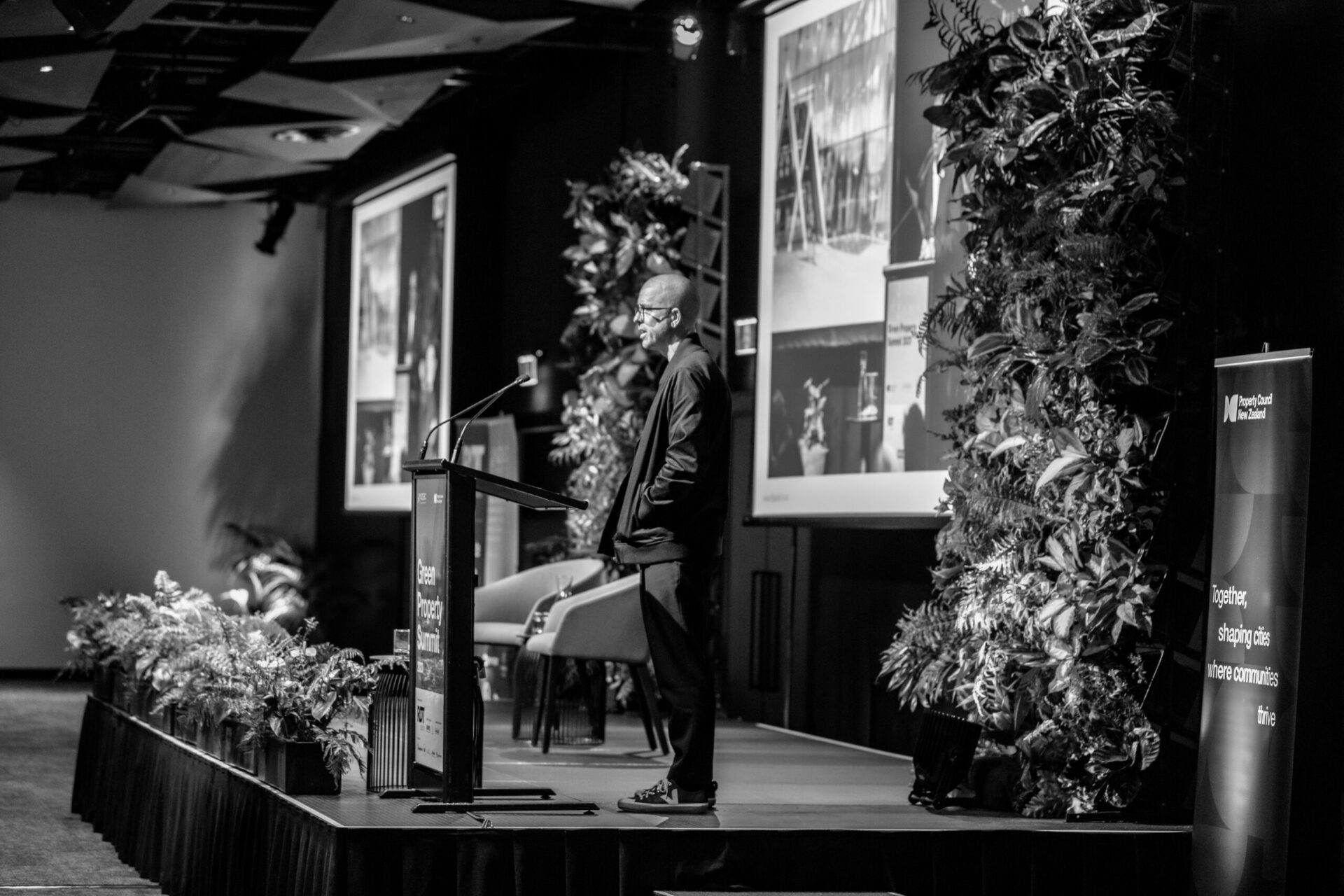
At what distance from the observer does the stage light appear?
1427 centimetres

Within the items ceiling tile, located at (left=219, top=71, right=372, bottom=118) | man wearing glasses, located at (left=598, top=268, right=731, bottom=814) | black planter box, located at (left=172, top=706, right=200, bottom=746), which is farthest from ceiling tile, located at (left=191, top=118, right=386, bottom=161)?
man wearing glasses, located at (left=598, top=268, right=731, bottom=814)

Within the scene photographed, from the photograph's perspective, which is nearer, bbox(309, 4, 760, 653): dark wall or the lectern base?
the lectern base

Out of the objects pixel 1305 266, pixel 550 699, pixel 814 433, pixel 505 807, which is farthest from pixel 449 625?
pixel 814 433

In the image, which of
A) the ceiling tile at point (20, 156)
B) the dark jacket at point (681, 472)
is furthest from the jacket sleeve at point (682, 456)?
the ceiling tile at point (20, 156)

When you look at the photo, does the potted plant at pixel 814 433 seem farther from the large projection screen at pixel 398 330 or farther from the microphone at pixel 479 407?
the large projection screen at pixel 398 330

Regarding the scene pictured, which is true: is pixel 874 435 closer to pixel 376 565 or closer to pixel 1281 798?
pixel 1281 798

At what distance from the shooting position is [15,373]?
14.0 meters

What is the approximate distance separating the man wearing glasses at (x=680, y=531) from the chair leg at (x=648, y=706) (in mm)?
Result: 1817

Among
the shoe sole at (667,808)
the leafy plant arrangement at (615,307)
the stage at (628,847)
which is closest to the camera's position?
the stage at (628,847)

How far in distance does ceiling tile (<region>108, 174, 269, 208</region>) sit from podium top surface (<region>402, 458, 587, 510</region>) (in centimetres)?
952

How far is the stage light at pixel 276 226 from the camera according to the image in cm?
1427

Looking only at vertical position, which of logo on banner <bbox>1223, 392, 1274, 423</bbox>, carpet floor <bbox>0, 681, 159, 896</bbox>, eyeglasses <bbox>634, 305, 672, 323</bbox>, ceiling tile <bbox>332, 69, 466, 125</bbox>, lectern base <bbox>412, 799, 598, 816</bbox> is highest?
ceiling tile <bbox>332, 69, 466, 125</bbox>

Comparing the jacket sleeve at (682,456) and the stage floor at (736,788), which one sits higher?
the jacket sleeve at (682,456)

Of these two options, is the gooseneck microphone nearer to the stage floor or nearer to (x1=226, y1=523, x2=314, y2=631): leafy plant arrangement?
the stage floor
